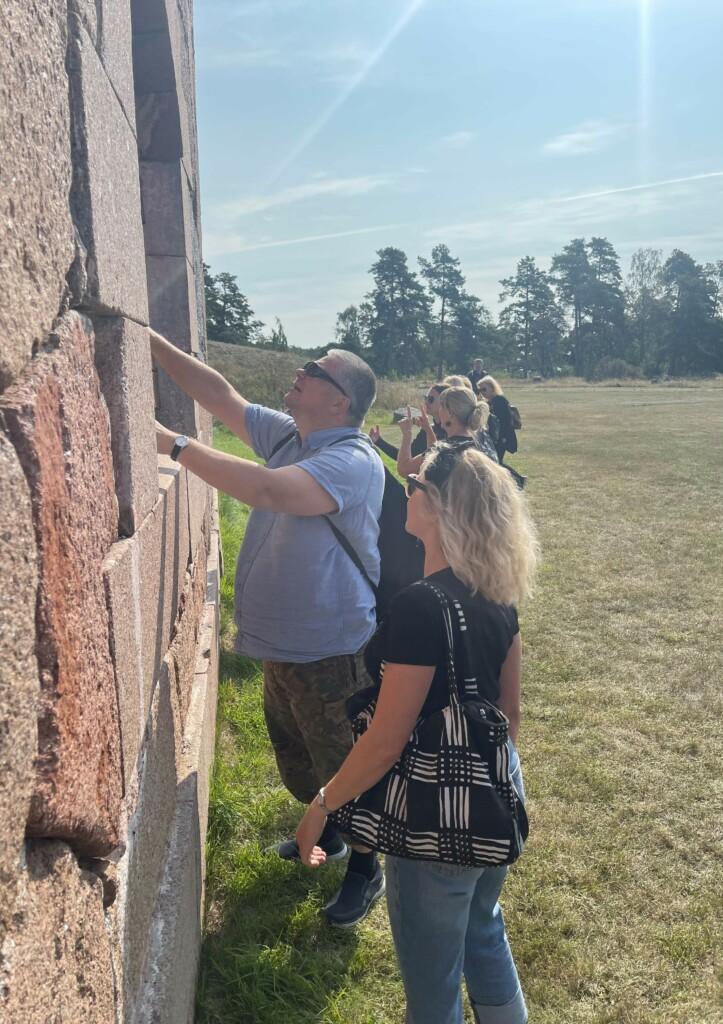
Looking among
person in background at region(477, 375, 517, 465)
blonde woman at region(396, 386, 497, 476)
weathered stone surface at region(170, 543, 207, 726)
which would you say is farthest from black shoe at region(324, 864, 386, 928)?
person in background at region(477, 375, 517, 465)

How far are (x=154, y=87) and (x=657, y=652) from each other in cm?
513

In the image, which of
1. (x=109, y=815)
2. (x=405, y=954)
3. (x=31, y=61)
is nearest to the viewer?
(x=31, y=61)

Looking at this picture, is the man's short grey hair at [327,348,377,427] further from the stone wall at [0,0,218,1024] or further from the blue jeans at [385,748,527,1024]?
the blue jeans at [385,748,527,1024]

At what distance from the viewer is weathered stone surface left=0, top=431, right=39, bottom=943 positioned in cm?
86

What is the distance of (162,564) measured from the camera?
2123 millimetres

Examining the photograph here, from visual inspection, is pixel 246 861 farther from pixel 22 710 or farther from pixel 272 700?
pixel 22 710

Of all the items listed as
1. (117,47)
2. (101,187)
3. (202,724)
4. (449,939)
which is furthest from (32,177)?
(202,724)

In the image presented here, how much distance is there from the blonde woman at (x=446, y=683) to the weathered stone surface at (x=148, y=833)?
1.32 feet

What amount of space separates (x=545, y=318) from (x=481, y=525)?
245ft

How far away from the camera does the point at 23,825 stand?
948mm

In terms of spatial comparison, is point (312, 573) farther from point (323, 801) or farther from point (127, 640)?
point (127, 640)

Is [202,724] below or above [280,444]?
below

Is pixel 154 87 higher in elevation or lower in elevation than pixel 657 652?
higher

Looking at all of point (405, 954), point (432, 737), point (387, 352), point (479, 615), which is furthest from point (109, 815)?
point (387, 352)
